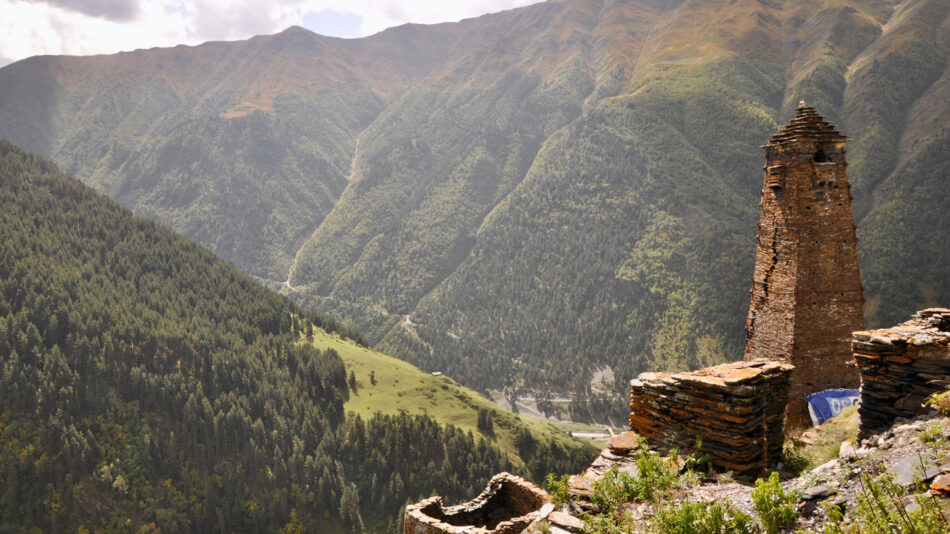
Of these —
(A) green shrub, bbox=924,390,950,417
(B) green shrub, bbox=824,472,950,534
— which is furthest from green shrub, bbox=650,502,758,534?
(A) green shrub, bbox=924,390,950,417

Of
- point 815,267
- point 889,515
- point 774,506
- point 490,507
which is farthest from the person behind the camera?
point 815,267

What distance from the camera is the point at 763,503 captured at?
7910 mm

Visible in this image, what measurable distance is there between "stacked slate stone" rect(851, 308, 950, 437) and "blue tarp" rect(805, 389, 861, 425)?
8609 mm

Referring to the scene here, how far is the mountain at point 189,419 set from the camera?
70125 millimetres

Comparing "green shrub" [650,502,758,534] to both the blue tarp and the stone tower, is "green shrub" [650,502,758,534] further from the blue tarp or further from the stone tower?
the stone tower

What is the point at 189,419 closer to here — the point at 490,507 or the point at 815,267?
the point at 490,507

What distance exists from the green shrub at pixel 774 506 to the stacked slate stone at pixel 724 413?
248cm

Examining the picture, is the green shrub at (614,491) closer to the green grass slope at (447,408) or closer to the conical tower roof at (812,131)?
the conical tower roof at (812,131)

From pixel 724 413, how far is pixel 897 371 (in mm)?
3652

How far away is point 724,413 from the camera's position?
418 inches

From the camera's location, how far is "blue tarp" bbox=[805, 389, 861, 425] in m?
18.2

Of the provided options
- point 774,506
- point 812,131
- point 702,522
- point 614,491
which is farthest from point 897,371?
point 812,131

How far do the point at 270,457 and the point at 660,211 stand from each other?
162008 millimetres

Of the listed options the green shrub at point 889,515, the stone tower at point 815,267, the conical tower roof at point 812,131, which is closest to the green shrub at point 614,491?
the green shrub at point 889,515
